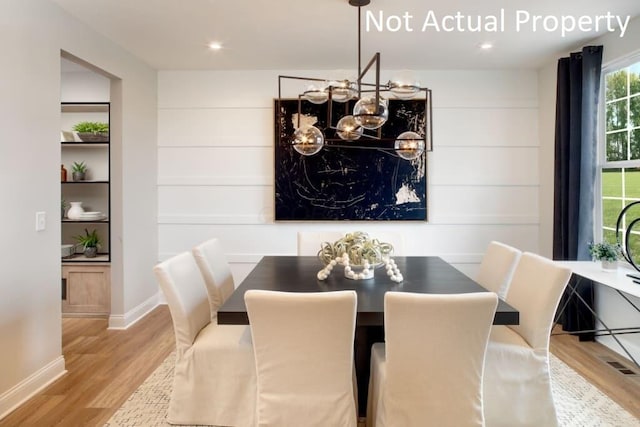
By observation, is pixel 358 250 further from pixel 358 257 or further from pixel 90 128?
pixel 90 128

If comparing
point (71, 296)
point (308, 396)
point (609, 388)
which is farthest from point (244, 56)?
point (609, 388)

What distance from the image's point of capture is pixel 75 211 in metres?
4.25

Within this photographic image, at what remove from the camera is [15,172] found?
8.27 feet

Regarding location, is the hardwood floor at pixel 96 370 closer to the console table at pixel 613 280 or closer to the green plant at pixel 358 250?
the green plant at pixel 358 250

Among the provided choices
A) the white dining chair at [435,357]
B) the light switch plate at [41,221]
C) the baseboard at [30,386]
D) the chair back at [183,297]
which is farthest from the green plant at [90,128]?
the white dining chair at [435,357]

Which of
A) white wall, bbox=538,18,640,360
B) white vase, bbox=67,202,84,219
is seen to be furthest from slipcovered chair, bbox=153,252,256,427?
white wall, bbox=538,18,640,360

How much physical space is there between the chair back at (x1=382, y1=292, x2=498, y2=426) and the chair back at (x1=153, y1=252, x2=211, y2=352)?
1.13 metres

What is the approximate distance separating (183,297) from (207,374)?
441 millimetres

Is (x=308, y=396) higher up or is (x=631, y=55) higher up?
(x=631, y=55)

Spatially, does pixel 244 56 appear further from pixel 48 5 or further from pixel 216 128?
pixel 48 5

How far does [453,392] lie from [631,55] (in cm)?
312

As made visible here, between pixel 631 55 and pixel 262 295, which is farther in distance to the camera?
pixel 631 55

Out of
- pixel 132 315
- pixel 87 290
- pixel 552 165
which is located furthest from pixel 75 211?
pixel 552 165

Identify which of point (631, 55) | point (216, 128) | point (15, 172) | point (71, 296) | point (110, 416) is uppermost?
point (631, 55)
